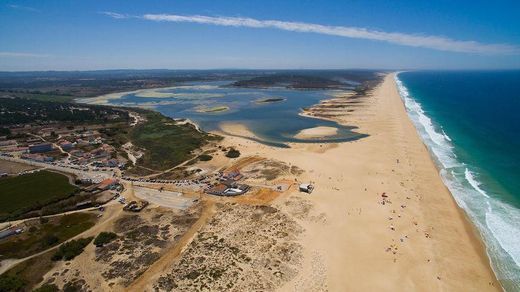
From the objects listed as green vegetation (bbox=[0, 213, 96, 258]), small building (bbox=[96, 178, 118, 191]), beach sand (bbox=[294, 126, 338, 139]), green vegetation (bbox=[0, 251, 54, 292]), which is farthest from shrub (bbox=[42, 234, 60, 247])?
beach sand (bbox=[294, 126, 338, 139])

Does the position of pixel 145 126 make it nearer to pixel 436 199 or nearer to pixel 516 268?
pixel 436 199

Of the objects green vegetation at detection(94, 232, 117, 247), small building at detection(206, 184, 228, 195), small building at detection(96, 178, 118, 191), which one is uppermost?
small building at detection(206, 184, 228, 195)

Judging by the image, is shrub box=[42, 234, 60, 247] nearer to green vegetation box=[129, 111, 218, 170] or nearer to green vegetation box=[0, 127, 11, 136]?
green vegetation box=[129, 111, 218, 170]

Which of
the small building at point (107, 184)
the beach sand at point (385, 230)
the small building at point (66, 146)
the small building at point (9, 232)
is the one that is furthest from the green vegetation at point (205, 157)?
the small building at point (66, 146)

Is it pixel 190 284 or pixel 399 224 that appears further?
pixel 399 224

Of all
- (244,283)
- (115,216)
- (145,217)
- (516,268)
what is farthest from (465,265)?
(115,216)

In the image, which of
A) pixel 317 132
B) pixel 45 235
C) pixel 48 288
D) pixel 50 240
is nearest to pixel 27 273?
pixel 48 288
